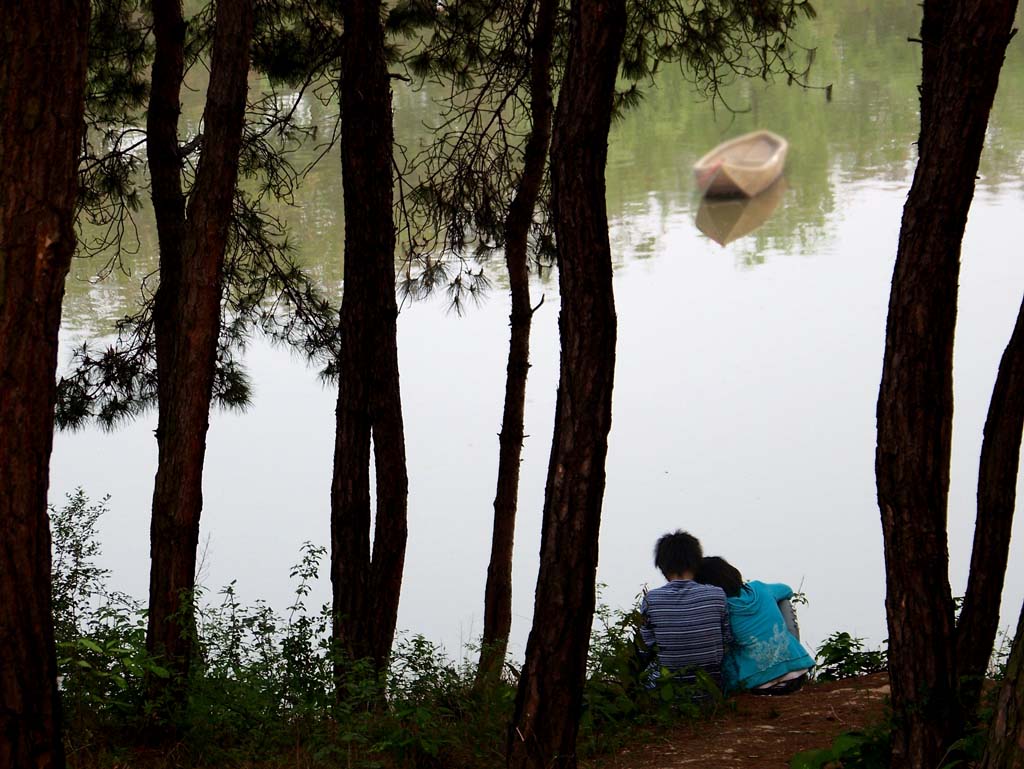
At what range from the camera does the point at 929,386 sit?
9.91 feet

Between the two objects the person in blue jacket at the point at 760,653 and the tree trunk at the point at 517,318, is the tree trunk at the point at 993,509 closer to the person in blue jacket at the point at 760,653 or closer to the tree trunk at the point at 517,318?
the person in blue jacket at the point at 760,653

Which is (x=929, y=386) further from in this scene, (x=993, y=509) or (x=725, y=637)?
(x=725, y=637)

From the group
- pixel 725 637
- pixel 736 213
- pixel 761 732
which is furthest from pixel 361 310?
pixel 736 213

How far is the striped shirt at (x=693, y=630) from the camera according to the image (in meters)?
4.72

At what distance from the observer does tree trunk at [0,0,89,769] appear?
267 cm

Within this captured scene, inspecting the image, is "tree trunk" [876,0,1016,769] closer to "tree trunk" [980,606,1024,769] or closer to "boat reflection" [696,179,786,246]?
"tree trunk" [980,606,1024,769]

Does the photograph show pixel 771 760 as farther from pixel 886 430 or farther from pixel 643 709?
pixel 886 430

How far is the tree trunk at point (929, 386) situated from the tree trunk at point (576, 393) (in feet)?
2.53

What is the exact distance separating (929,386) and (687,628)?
6.45ft

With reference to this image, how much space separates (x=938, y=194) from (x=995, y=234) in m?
15.0

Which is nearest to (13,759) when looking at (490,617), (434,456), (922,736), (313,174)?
(922,736)

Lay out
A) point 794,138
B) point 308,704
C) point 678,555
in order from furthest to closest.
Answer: point 794,138 → point 678,555 → point 308,704

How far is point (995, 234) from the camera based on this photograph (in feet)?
55.2

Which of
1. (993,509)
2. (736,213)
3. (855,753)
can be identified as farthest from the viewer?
(736,213)
